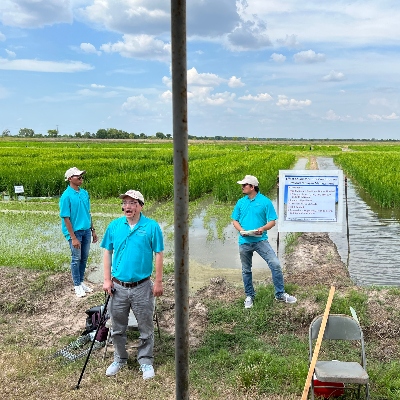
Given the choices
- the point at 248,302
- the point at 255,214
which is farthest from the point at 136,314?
the point at 255,214

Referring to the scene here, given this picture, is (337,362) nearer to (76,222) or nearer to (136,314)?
(136,314)

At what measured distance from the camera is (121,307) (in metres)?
4.34

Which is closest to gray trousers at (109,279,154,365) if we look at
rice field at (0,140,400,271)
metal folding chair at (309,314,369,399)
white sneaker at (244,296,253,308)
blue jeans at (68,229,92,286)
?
metal folding chair at (309,314,369,399)

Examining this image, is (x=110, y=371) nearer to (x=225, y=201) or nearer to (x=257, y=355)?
(x=257, y=355)

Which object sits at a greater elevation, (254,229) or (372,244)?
(254,229)

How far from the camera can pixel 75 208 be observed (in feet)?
20.4

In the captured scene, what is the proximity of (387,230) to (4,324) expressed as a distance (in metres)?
9.27

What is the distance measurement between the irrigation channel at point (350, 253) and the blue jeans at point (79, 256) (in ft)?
4.12

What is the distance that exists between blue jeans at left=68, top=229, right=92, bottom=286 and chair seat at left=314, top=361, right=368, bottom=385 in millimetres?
3586

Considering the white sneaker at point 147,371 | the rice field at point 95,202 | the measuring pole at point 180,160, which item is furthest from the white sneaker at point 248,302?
the rice field at point 95,202

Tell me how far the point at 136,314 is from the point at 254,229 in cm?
192

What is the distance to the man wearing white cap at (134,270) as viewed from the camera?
168 inches

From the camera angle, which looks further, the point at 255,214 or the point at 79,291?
the point at 79,291

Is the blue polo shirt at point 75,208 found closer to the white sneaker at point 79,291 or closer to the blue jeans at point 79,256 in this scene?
the blue jeans at point 79,256
